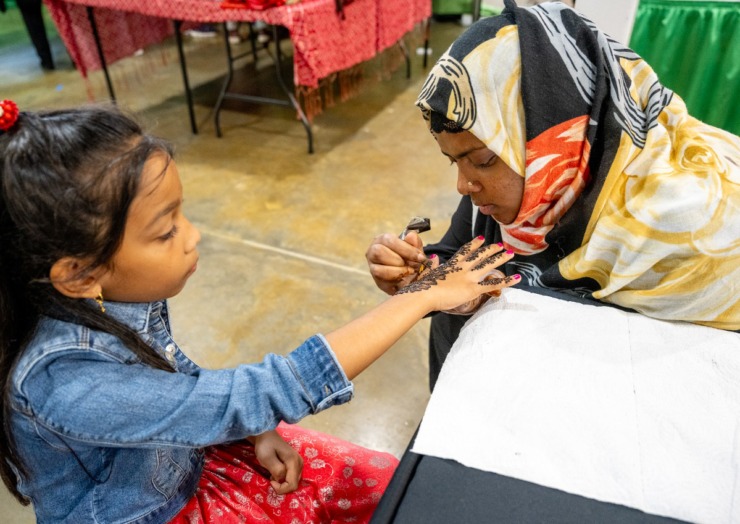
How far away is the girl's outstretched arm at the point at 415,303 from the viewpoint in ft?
2.32

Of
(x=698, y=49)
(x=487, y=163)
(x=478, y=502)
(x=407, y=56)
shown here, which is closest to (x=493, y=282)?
(x=487, y=163)

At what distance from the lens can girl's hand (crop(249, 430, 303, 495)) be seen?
2.79 feet

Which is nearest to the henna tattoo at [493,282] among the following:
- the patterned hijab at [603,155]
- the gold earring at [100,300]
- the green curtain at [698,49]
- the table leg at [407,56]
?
the patterned hijab at [603,155]

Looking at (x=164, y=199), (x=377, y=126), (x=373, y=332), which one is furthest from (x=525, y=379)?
(x=377, y=126)

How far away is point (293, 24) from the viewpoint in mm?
2572

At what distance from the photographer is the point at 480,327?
74 centimetres

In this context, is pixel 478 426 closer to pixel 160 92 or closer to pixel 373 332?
pixel 373 332

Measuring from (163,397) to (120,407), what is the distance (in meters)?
0.05

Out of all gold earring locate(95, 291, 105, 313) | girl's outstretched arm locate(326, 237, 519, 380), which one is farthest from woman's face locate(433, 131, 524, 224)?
gold earring locate(95, 291, 105, 313)

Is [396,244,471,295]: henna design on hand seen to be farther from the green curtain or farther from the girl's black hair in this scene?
the green curtain

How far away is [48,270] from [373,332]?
408 mm

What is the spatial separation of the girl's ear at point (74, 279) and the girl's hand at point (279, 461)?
0.38 metres

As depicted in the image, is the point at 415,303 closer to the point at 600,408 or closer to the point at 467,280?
the point at 467,280

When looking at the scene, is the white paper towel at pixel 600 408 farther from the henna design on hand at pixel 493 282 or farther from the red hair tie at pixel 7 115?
the red hair tie at pixel 7 115
